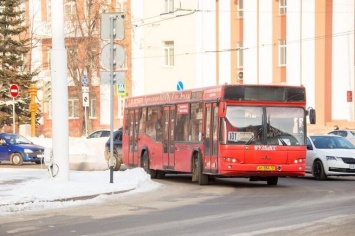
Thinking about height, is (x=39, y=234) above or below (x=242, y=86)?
below

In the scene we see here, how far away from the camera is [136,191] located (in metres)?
23.3

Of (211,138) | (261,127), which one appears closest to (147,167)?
(211,138)

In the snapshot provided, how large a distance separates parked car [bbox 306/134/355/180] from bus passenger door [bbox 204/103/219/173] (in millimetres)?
4932

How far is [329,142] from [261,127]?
20.8 ft

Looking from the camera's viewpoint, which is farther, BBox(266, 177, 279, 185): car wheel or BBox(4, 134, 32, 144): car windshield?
BBox(4, 134, 32, 144): car windshield

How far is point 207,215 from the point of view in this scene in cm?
1703

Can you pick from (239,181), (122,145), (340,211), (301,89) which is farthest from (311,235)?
(122,145)

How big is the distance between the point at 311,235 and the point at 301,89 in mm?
12215

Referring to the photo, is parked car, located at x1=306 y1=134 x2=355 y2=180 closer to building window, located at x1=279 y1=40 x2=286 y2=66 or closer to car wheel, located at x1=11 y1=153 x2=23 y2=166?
car wheel, located at x1=11 y1=153 x2=23 y2=166

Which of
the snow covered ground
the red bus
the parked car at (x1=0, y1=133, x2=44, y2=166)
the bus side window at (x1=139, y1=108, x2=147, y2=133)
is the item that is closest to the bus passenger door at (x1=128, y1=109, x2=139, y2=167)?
the bus side window at (x1=139, y1=108, x2=147, y2=133)

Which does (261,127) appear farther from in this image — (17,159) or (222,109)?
(17,159)

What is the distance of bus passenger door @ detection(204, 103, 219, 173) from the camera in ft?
82.6

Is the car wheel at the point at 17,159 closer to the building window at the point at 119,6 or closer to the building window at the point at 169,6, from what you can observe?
the building window at the point at 119,6

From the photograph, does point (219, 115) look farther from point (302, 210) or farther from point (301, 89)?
point (302, 210)
